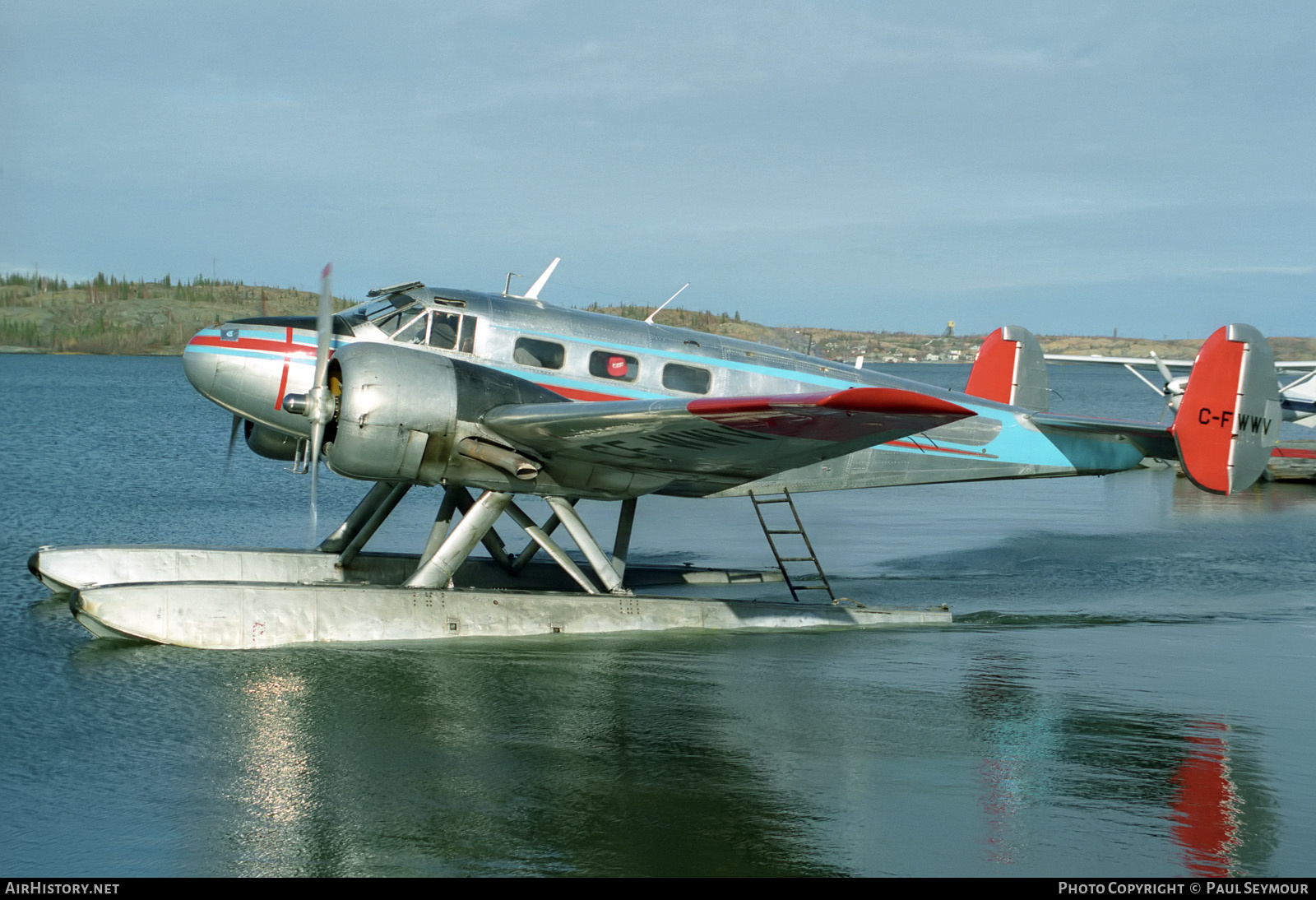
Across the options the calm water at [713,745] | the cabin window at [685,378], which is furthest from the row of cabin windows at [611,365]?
the calm water at [713,745]

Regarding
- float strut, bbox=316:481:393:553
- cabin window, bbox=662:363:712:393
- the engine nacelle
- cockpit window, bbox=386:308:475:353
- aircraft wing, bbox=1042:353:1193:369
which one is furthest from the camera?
aircraft wing, bbox=1042:353:1193:369

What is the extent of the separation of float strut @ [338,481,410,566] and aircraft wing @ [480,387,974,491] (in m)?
2.55

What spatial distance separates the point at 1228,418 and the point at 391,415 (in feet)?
30.7

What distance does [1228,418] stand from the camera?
43.8 feet

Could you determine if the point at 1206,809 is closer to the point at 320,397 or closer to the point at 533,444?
the point at 533,444

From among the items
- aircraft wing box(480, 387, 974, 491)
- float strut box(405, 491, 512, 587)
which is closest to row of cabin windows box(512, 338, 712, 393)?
aircraft wing box(480, 387, 974, 491)

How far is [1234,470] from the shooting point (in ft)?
43.7

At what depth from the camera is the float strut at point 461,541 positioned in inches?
474

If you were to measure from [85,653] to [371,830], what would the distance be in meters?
5.59

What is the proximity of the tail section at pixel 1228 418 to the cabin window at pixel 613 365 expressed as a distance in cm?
633

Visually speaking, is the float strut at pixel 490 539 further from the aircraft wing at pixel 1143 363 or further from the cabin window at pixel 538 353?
the aircraft wing at pixel 1143 363

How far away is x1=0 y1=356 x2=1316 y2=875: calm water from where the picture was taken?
6.77 m

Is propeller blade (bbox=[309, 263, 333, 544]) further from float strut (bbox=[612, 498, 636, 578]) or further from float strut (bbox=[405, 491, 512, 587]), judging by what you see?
float strut (bbox=[612, 498, 636, 578])

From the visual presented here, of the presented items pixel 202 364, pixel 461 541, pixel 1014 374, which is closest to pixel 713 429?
pixel 461 541
